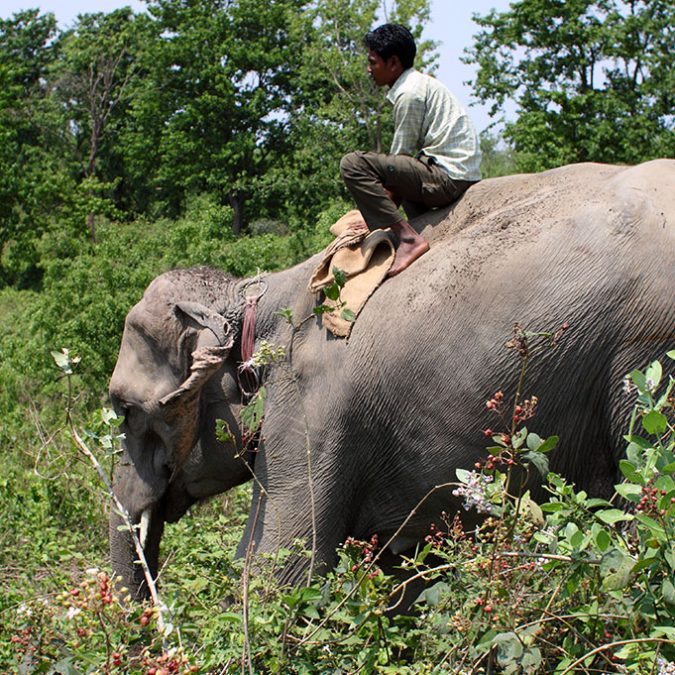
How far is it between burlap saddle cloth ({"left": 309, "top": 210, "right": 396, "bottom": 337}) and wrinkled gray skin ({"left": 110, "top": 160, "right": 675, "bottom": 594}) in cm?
7

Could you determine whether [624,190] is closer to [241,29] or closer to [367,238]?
[367,238]

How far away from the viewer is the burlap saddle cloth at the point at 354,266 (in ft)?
15.4

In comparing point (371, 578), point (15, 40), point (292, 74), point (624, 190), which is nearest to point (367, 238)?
point (624, 190)

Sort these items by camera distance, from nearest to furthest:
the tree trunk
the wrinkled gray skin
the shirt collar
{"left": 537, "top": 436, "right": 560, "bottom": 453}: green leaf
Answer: {"left": 537, "top": 436, "right": 560, "bottom": 453}: green leaf < the wrinkled gray skin < the shirt collar < the tree trunk

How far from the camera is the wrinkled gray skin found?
3.95 m

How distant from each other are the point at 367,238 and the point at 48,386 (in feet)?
21.9

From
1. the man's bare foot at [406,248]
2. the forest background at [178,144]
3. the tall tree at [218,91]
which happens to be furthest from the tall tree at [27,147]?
the man's bare foot at [406,248]

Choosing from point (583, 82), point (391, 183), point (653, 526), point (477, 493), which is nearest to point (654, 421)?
point (653, 526)

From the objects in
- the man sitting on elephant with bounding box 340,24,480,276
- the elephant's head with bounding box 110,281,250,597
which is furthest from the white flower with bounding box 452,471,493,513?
the elephant's head with bounding box 110,281,250,597

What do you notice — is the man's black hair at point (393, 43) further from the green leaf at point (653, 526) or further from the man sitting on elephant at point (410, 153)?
the green leaf at point (653, 526)

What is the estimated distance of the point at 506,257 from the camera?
4.23 metres

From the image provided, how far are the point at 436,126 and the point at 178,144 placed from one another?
117 feet

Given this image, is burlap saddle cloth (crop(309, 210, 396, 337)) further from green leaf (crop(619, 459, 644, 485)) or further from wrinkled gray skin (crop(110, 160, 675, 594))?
green leaf (crop(619, 459, 644, 485))

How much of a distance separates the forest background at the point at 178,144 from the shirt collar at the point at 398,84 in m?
2.25
